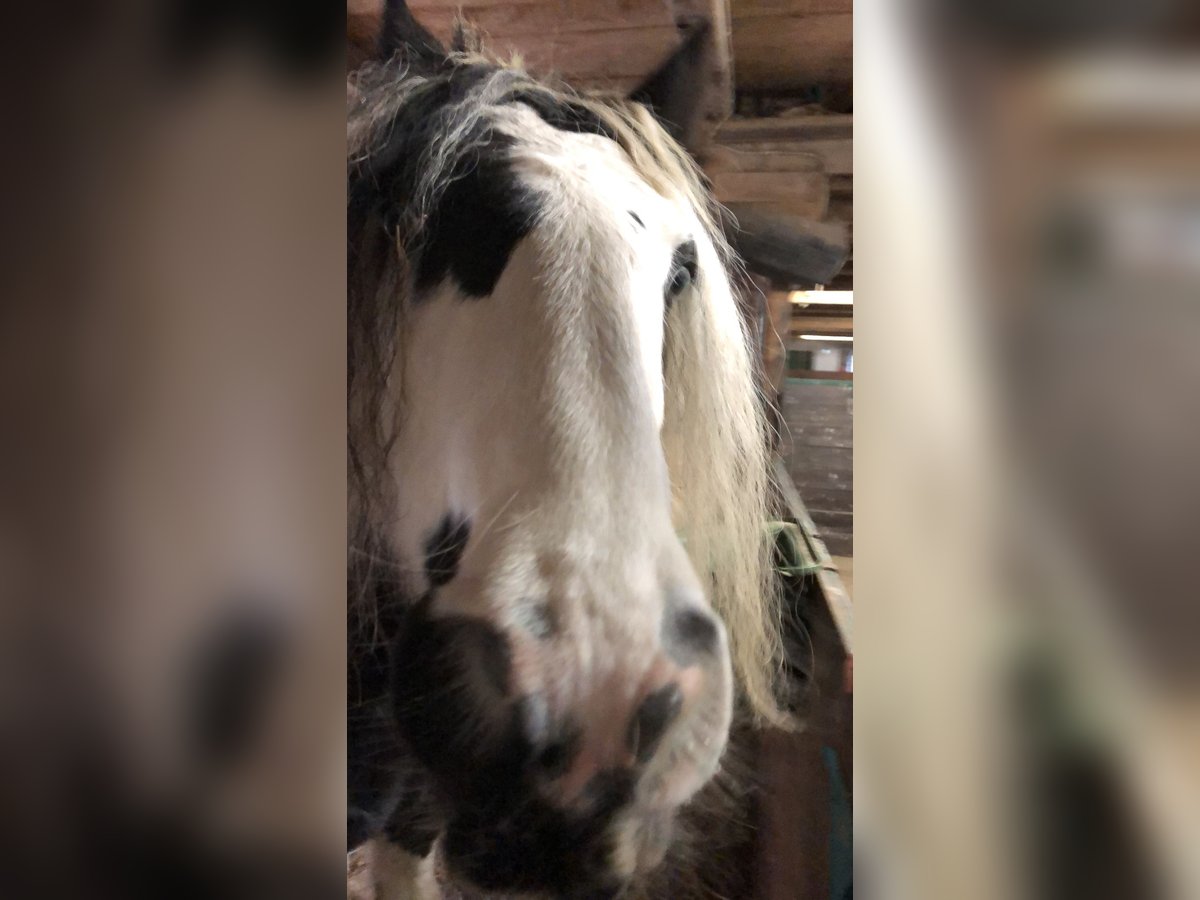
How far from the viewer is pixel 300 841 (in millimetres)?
776

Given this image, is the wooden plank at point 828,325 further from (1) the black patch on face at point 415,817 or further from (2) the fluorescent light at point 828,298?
(1) the black patch on face at point 415,817

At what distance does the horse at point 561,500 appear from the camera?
0.66m

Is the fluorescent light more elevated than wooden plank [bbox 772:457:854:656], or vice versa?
the fluorescent light

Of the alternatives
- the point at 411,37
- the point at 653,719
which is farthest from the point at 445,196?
the point at 653,719

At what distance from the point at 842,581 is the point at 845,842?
231mm

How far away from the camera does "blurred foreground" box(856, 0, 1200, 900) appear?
598 millimetres

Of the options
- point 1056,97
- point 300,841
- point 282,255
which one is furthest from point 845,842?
point 282,255

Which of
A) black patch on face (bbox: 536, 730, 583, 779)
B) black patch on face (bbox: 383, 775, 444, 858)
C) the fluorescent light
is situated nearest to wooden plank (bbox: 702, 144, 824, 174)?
the fluorescent light

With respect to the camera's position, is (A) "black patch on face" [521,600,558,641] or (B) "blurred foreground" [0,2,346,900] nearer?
(A) "black patch on face" [521,600,558,641]

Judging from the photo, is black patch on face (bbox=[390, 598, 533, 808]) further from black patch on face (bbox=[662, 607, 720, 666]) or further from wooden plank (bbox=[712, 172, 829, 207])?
wooden plank (bbox=[712, 172, 829, 207])

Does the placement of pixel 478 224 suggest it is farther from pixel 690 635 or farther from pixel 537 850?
pixel 537 850

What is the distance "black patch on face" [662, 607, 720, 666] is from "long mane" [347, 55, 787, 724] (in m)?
0.02

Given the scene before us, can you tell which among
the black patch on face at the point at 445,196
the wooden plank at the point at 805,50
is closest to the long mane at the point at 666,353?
the black patch on face at the point at 445,196

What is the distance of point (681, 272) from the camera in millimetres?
683
